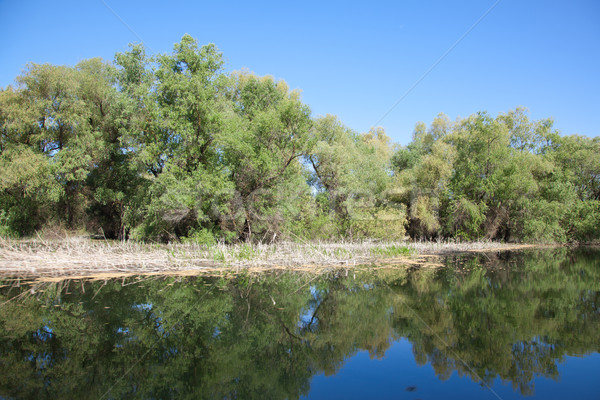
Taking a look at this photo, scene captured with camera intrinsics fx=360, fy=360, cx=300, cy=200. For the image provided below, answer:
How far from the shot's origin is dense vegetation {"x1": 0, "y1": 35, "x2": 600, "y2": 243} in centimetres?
1956

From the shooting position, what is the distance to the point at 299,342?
6027mm

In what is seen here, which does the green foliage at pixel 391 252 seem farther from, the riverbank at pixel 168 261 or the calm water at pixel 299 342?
the calm water at pixel 299 342

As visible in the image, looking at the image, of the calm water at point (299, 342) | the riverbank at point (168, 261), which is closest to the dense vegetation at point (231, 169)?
the riverbank at point (168, 261)

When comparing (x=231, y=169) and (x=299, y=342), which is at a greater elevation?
(x=231, y=169)

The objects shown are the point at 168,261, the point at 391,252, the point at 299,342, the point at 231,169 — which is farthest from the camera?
the point at 231,169

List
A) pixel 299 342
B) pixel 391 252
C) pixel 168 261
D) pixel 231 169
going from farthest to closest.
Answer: pixel 231 169
pixel 391 252
pixel 168 261
pixel 299 342

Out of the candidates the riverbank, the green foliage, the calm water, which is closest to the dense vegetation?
the riverbank

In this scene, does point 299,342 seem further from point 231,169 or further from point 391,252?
point 231,169

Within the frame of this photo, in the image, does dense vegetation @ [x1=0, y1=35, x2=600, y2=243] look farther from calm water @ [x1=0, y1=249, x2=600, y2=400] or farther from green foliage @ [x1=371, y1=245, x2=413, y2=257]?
calm water @ [x1=0, y1=249, x2=600, y2=400]

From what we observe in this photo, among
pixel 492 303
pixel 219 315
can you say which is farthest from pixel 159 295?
pixel 492 303

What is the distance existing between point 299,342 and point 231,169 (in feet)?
50.5

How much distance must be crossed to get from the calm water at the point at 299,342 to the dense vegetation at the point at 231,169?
1052cm

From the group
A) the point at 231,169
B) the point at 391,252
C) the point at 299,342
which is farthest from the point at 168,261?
the point at 391,252

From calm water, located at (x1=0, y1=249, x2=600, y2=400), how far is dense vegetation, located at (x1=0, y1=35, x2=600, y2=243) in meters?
10.5
